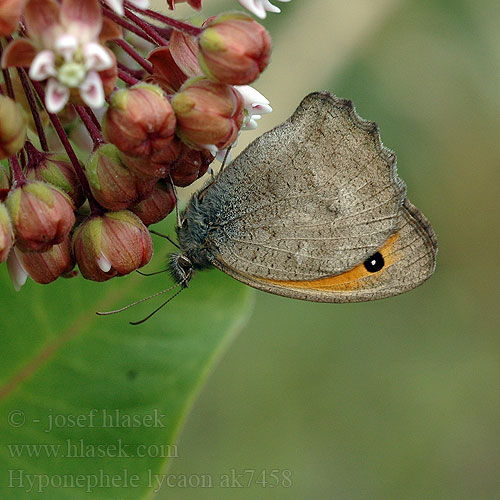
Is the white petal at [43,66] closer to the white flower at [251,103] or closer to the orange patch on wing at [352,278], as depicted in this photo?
the white flower at [251,103]

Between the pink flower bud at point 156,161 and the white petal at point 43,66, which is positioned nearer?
the white petal at point 43,66

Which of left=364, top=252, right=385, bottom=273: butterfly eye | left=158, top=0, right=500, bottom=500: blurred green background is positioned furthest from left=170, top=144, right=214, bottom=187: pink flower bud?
left=158, top=0, right=500, bottom=500: blurred green background

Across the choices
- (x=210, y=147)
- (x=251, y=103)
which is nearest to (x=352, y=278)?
(x=251, y=103)

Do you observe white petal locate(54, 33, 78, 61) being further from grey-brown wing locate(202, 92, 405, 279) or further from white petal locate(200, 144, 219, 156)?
grey-brown wing locate(202, 92, 405, 279)

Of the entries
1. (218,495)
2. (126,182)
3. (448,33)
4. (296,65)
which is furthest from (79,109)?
(448,33)

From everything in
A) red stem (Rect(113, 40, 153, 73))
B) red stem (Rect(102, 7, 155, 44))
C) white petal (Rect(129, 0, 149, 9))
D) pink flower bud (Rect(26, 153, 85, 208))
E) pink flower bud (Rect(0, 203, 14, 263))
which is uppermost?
white petal (Rect(129, 0, 149, 9))

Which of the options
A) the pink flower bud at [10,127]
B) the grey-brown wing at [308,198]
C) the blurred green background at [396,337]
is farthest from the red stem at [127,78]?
the blurred green background at [396,337]

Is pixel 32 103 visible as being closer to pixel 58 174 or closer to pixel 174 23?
pixel 58 174
